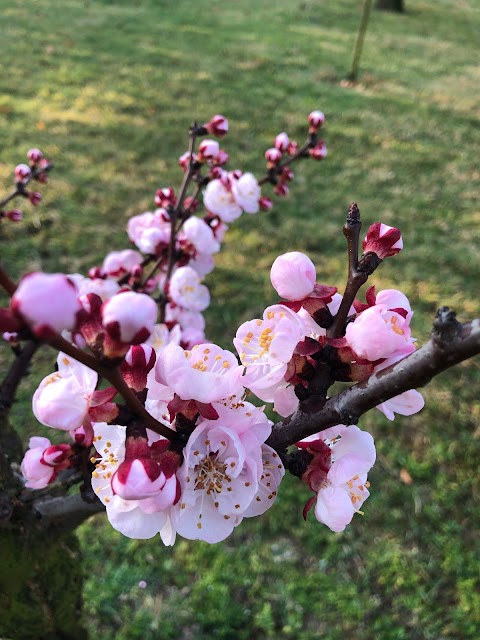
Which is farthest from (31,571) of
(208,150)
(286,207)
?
(286,207)

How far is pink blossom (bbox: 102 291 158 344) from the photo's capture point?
499 millimetres

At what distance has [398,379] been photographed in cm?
62

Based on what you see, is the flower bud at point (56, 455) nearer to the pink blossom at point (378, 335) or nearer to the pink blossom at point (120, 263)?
the pink blossom at point (378, 335)

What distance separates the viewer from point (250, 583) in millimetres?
2100

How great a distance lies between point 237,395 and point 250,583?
1.63 metres

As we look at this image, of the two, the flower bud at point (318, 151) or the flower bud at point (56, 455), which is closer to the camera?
the flower bud at point (56, 455)

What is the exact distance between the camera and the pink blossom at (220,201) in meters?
1.82

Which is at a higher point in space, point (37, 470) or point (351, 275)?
point (351, 275)

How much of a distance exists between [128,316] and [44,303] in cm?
8

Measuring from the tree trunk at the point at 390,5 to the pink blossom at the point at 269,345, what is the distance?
11.1 metres

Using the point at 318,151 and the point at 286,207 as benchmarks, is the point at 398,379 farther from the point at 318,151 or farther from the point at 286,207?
the point at 286,207

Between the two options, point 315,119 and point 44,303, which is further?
point 315,119

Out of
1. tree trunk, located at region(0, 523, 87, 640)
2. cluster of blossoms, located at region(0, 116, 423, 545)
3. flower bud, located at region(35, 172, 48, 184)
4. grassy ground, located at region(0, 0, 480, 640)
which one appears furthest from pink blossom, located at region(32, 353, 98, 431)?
grassy ground, located at region(0, 0, 480, 640)

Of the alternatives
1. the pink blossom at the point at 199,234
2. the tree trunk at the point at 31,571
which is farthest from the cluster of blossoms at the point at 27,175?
the tree trunk at the point at 31,571
